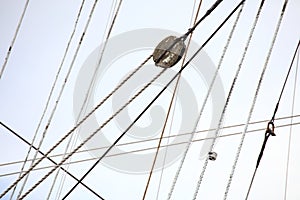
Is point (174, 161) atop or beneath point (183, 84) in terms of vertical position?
beneath

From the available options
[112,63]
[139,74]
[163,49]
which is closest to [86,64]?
[112,63]

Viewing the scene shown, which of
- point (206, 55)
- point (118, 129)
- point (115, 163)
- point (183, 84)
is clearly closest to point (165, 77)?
point (183, 84)

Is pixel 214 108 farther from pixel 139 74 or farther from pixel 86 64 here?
pixel 86 64

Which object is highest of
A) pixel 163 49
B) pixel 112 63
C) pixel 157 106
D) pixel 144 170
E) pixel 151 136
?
pixel 112 63

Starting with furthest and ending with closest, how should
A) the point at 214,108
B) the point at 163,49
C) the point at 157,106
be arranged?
the point at 157,106 → the point at 214,108 → the point at 163,49

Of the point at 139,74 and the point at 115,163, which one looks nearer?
the point at 139,74

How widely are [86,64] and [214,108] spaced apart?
1642 mm

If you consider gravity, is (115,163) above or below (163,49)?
above

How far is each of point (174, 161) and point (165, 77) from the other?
3.32 ft

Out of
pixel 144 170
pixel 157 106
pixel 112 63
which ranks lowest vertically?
pixel 144 170

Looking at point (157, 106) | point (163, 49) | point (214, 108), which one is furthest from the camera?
point (157, 106)

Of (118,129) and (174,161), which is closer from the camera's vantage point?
(174,161)

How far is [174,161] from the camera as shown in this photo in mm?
4371

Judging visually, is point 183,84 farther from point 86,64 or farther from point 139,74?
point 86,64
